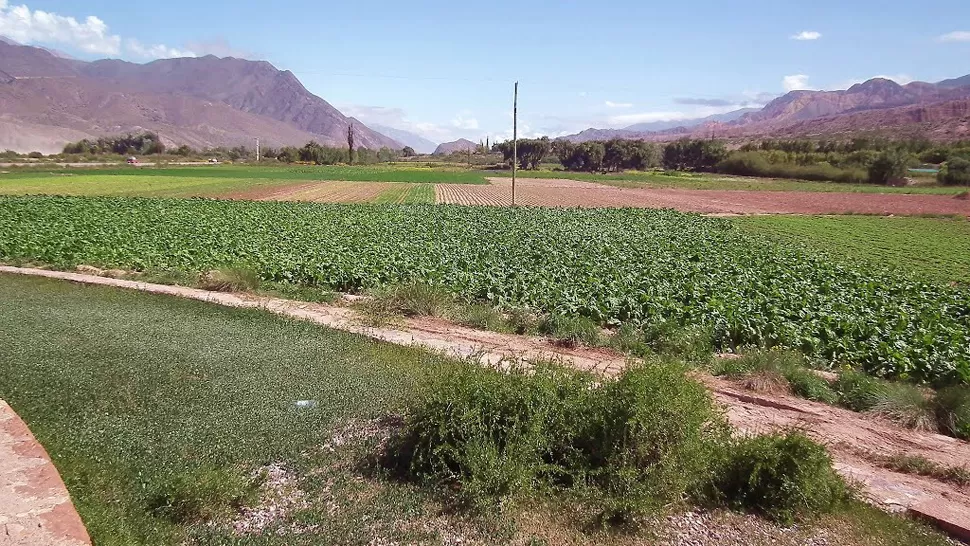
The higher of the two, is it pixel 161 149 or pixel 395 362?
pixel 161 149

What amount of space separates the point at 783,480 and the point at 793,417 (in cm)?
319

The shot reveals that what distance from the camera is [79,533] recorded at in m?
4.66

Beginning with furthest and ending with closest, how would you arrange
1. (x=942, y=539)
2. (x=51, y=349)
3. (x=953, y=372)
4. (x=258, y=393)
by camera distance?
(x=953, y=372) → (x=51, y=349) → (x=258, y=393) → (x=942, y=539)

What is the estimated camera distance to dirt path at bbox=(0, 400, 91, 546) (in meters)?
4.61

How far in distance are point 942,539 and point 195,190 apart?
5796 cm

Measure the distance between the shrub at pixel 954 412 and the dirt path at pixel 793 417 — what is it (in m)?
0.33

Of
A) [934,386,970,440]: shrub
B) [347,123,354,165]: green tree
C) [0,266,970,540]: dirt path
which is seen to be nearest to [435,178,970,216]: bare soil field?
[0,266,970,540]: dirt path

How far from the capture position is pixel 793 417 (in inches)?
328

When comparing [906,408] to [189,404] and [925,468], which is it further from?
[189,404]

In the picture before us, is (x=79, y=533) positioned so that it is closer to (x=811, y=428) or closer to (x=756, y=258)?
(x=811, y=428)

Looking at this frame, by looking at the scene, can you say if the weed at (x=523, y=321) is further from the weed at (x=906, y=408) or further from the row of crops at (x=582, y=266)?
the weed at (x=906, y=408)

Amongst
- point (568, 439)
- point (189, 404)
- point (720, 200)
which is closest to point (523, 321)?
point (568, 439)

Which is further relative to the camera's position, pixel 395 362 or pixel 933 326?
pixel 933 326

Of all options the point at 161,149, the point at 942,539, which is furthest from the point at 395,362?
the point at 161,149
